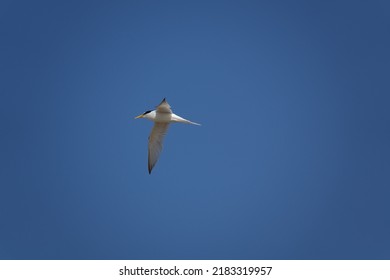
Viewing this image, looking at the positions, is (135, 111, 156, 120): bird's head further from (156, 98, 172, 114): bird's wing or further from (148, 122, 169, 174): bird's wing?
(148, 122, 169, 174): bird's wing

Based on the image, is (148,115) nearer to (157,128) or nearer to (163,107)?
(157,128)

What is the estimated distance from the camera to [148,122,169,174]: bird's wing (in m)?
15.3

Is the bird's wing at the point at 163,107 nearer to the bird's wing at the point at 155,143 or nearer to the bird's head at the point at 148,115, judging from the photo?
the bird's head at the point at 148,115

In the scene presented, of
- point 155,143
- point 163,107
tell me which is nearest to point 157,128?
point 155,143

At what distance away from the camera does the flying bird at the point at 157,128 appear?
579 inches

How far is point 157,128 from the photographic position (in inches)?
603

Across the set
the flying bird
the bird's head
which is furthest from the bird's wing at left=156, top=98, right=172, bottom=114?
the bird's head

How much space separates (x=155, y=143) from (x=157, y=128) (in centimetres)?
37

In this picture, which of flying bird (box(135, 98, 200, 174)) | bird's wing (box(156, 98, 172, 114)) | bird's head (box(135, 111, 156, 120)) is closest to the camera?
bird's wing (box(156, 98, 172, 114))
